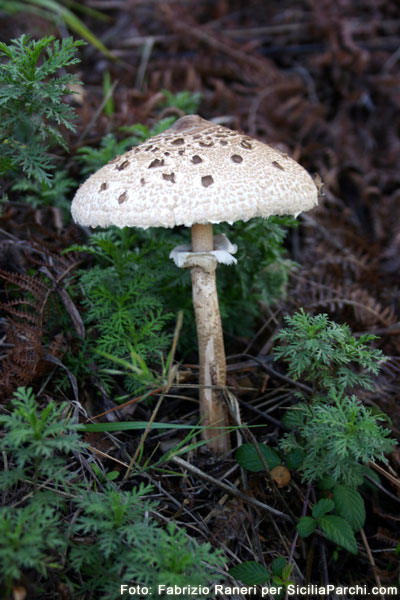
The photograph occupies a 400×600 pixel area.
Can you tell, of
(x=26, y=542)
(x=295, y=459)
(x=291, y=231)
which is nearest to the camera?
(x=26, y=542)

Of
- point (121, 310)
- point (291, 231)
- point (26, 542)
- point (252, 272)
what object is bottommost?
point (26, 542)

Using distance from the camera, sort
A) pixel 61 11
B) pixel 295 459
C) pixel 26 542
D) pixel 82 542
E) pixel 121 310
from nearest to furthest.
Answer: pixel 26 542 < pixel 82 542 < pixel 295 459 < pixel 121 310 < pixel 61 11

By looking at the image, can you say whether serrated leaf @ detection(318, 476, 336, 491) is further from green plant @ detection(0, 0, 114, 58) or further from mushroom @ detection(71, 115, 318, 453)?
green plant @ detection(0, 0, 114, 58)

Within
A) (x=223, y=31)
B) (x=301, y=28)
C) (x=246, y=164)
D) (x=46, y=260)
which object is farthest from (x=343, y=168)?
(x=46, y=260)

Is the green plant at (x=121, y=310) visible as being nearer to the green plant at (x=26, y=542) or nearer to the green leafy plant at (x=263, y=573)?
the green plant at (x=26, y=542)

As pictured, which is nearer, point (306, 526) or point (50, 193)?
point (306, 526)

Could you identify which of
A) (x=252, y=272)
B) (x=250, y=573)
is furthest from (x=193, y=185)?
(x=250, y=573)

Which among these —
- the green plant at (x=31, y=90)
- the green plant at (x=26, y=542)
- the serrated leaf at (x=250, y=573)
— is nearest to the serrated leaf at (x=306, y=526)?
the serrated leaf at (x=250, y=573)

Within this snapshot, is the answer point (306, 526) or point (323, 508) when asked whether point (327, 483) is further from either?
point (306, 526)
